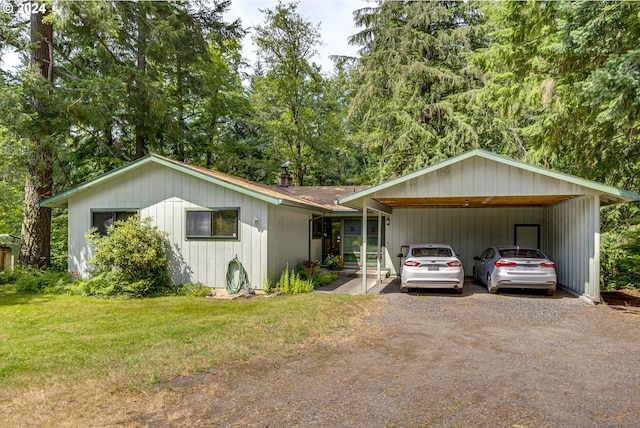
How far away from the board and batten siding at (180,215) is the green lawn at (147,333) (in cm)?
113

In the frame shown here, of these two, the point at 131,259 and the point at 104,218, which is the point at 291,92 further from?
the point at 131,259

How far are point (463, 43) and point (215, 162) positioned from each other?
15.2 metres

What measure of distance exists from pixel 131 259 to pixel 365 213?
6.34 meters

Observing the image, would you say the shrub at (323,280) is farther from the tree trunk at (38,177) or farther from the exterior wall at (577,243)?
the tree trunk at (38,177)

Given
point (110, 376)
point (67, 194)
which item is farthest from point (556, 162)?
point (67, 194)

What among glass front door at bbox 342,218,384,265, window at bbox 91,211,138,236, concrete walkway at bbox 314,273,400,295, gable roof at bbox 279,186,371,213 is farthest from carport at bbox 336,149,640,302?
window at bbox 91,211,138,236

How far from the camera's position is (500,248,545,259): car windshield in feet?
32.7

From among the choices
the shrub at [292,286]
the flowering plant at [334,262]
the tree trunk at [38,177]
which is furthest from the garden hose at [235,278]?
the tree trunk at [38,177]

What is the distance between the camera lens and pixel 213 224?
36.8 feet

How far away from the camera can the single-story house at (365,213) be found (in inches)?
374

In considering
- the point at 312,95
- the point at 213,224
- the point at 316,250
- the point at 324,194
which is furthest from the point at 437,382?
the point at 312,95

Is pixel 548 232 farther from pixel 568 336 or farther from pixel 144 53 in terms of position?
pixel 144 53

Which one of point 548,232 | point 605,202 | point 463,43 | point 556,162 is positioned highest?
point 463,43

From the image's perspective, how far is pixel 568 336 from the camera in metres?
6.67
